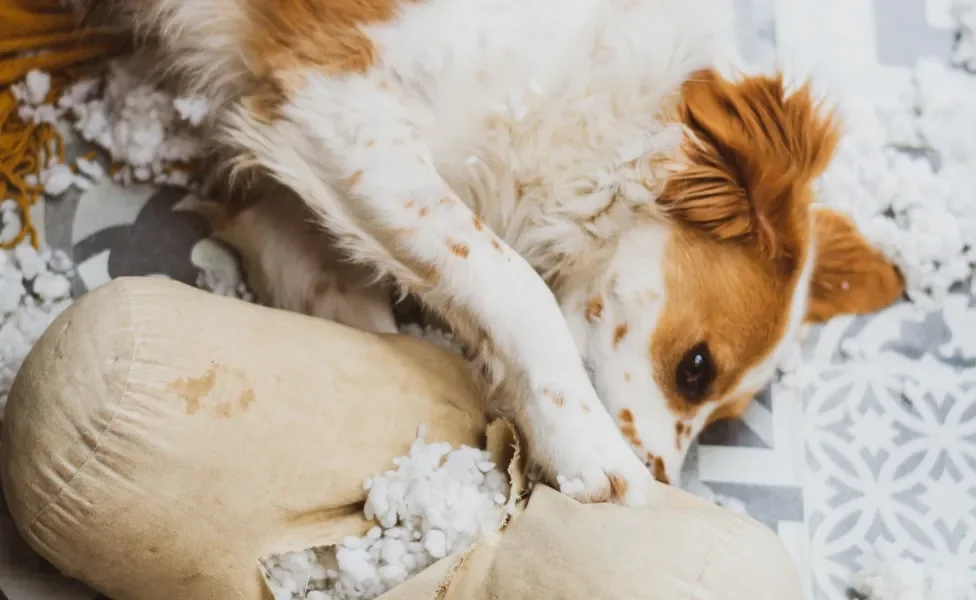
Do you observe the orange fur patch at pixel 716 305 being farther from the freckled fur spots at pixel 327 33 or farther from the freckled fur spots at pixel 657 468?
the freckled fur spots at pixel 327 33

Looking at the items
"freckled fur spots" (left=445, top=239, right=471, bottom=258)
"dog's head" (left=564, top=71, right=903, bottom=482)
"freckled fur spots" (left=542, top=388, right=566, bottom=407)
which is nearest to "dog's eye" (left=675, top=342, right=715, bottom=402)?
"dog's head" (left=564, top=71, right=903, bottom=482)

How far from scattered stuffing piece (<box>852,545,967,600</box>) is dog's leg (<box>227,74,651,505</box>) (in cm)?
62

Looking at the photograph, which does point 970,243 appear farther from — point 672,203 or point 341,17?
point 341,17

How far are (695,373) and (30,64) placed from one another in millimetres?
1216

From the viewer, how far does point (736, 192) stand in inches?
49.6

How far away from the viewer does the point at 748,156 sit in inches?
49.2

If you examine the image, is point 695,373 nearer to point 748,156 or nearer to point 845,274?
point 748,156

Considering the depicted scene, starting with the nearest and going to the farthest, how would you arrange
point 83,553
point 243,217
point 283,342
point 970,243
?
point 83,553, point 283,342, point 243,217, point 970,243

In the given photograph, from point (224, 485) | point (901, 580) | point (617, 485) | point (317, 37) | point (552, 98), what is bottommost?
point (901, 580)

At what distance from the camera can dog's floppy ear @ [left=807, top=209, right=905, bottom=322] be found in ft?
4.81

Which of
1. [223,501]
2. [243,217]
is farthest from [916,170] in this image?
[223,501]

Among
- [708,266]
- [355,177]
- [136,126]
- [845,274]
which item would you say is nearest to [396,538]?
[355,177]

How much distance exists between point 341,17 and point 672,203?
0.55m

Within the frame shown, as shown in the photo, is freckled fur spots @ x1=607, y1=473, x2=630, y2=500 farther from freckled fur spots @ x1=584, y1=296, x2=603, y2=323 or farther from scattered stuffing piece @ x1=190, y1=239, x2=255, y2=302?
scattered stuffing piece @ x1=190, y1=239, x2=255, y2=302
